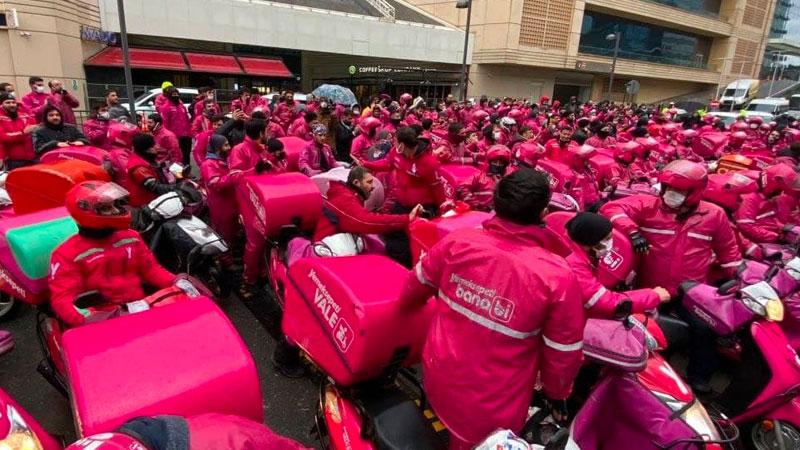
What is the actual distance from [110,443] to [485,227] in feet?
5.12

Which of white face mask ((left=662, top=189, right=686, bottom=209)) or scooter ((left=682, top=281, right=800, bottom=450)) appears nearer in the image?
scooter ((left=682, top=281, right=800, bottom=450))

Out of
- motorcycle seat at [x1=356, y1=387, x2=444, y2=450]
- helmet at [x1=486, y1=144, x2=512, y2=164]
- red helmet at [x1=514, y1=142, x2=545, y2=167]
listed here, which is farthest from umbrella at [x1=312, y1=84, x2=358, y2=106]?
motorcycle seat at [x1=356, y1=387, x2=444, y2=450]

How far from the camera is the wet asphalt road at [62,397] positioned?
3.40m

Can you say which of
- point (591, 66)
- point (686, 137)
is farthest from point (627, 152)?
point (591, 66)

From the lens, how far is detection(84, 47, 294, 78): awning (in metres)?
22.2

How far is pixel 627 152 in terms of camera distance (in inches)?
345

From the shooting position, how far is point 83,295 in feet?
9.36

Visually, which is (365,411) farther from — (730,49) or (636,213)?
(730,49)

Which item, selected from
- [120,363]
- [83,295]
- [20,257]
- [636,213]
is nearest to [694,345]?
[636,213]

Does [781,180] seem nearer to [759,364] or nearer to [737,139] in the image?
[759,364]

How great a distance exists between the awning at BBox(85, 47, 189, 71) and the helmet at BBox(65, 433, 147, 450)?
82.1 feet

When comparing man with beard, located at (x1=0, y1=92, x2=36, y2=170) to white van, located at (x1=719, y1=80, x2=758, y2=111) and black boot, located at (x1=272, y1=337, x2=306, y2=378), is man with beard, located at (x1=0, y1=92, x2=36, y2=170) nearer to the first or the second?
black boot, located at (x1=272, y1=337, x2=306, y2=378)

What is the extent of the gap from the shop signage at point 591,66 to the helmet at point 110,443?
135 feet

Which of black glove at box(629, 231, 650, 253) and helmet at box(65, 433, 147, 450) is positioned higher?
helmet at box(65, 433, 147, 450)
